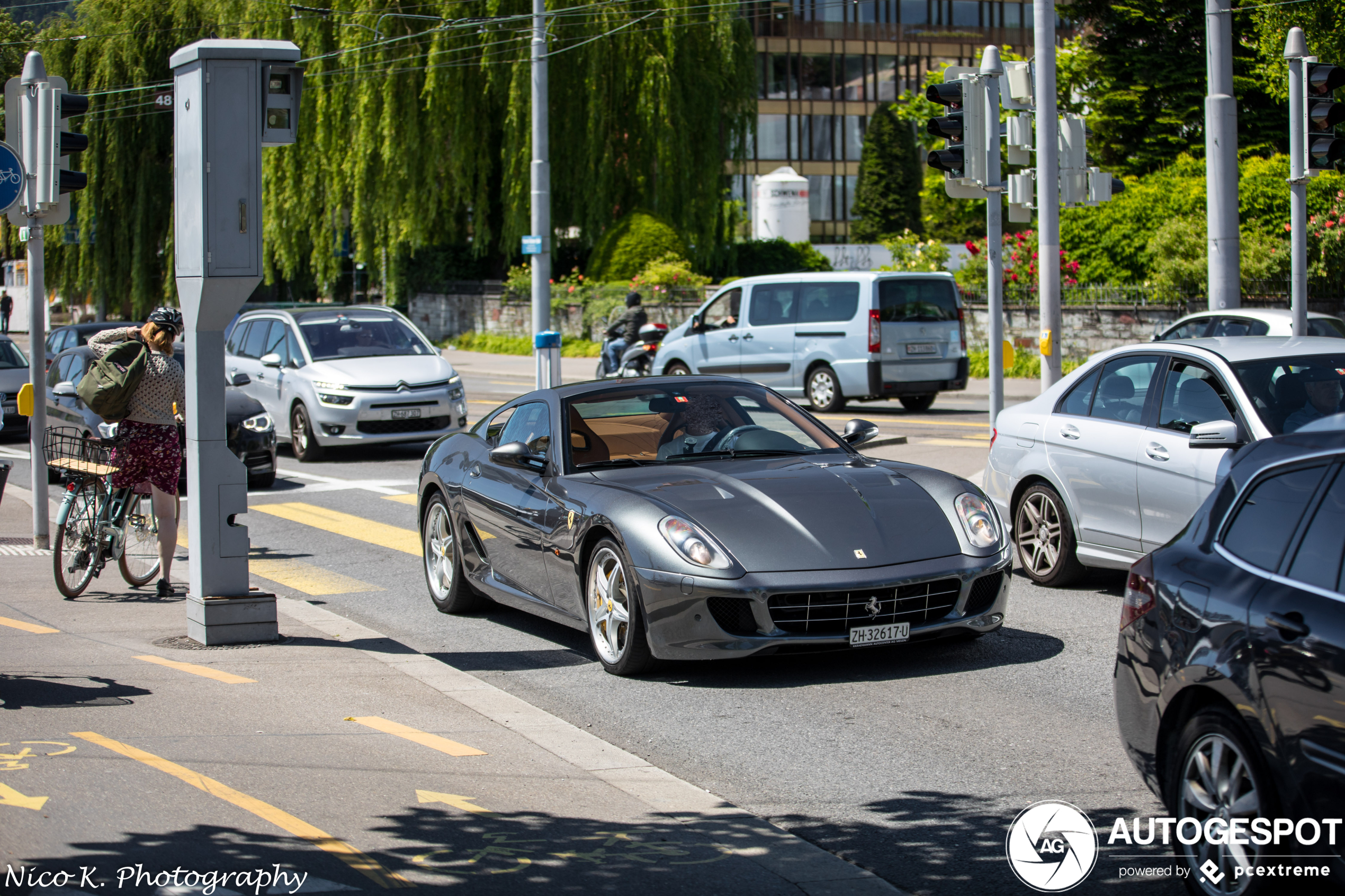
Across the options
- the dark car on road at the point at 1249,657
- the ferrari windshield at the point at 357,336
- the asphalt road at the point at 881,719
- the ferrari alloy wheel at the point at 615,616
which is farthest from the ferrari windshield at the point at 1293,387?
the ferrari windshield at the point at 357,336

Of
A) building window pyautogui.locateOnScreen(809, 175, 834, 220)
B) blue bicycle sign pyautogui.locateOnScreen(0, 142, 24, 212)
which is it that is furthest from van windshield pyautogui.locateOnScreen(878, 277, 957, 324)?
building window pyautogui.locateOnScreen(809, 175, 834, 220)

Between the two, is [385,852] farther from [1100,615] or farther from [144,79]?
[144,79]

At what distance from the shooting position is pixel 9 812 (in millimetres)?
4973

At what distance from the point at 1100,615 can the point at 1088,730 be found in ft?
8.58

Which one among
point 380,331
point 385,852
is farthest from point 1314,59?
point 385,852

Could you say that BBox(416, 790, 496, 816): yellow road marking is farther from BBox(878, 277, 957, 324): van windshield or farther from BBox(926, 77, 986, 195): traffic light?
BBox(878, 277, 957, 324): van windshield

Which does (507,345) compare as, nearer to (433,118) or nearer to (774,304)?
(433,118)

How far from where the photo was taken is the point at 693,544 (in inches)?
→ 273

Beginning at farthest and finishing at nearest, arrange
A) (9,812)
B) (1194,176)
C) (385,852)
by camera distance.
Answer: (1194,176), (9,812), (385,852)

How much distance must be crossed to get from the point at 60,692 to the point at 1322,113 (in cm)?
1200

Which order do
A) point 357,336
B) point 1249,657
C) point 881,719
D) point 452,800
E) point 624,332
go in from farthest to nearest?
point 624,332, point 357,336, point 881,719, point 452,800, point 1249,657

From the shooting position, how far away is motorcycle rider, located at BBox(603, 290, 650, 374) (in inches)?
→ 1031

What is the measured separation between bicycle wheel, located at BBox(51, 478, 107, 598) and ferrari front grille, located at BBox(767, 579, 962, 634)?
4.81m

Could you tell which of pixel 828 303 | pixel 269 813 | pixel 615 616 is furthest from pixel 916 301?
pixel 269 813
